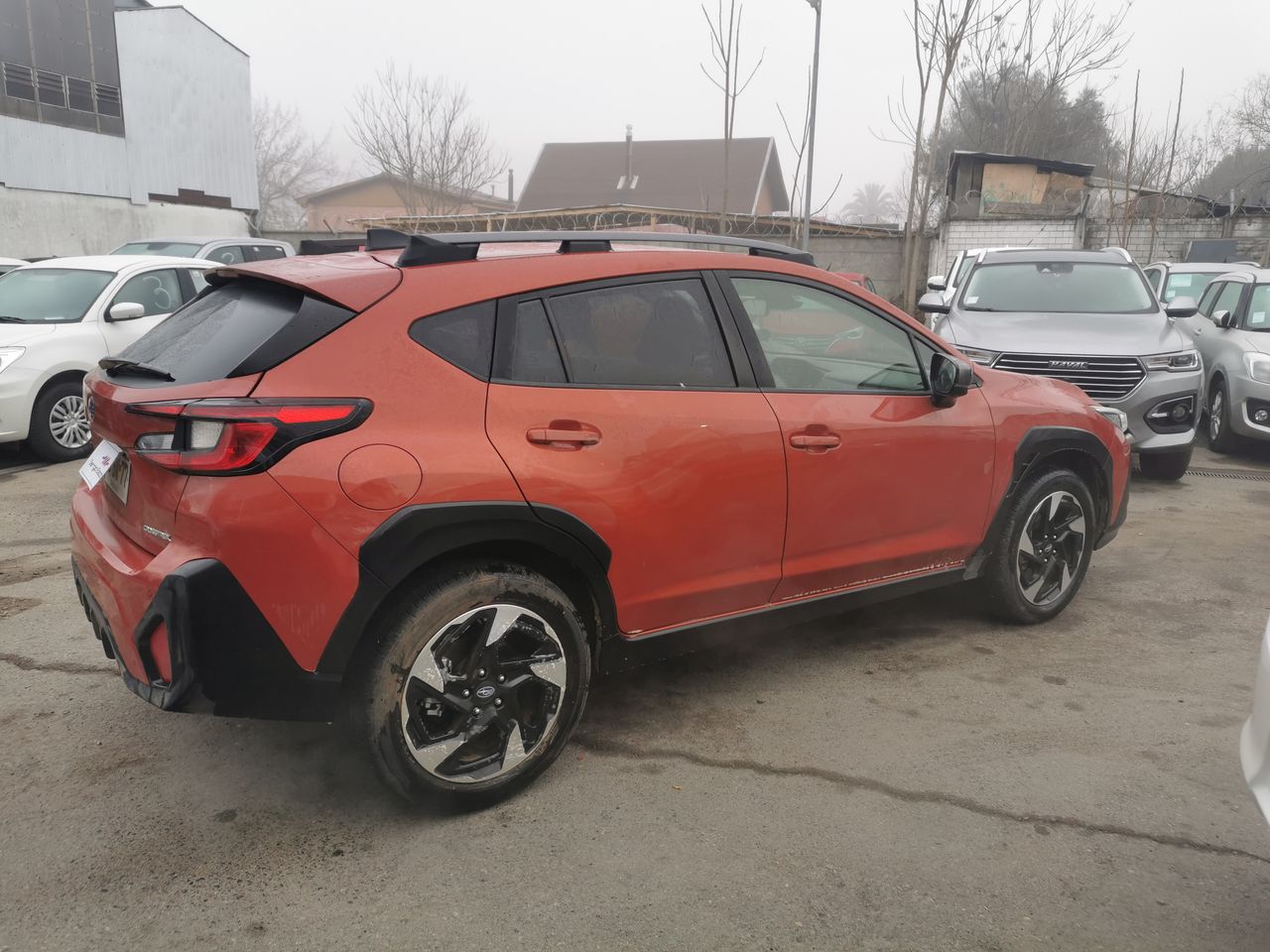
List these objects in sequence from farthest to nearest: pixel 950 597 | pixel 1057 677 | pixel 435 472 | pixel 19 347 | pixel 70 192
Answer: pixel 70 192 < pixel 19 347 < pixel 950 597 < pixel 1057 677 < pixel 435 472

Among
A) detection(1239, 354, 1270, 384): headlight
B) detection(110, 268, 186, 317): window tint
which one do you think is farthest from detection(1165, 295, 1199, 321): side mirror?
detection(110, 268, 186, 317): window tint

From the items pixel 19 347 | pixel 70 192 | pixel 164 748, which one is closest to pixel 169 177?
pixel 70 192

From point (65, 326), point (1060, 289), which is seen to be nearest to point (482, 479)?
point (65, 326)

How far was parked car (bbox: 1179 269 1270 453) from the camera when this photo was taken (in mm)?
8461

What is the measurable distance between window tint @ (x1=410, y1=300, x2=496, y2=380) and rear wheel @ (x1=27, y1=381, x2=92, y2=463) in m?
6.12

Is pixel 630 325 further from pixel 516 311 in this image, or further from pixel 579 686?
pixel 579 686

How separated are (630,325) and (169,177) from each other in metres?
27.0

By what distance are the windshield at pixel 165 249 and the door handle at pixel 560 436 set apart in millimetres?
10764

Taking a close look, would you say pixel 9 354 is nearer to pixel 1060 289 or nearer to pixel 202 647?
pixel 202 647

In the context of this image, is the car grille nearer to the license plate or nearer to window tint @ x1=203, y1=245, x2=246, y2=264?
the license plate

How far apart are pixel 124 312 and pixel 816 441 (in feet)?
22.6

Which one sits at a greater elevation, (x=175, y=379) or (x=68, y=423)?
(x=175, y=379)

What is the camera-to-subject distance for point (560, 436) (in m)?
2.86

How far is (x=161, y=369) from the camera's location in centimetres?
277
